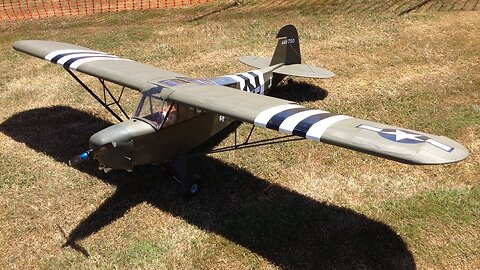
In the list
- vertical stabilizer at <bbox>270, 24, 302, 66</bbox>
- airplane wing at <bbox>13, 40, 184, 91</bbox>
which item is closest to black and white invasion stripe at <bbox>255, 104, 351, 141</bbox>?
airplane wing at <bbox>13, 40, 184, 91</bbox>

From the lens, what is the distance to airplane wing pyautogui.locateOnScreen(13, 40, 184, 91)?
9452mm

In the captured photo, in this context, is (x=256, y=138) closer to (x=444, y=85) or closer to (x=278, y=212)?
(x=278, y=212)

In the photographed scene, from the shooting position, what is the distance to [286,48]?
42.7 feet

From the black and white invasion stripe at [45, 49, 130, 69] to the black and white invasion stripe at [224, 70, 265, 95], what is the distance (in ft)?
11.1

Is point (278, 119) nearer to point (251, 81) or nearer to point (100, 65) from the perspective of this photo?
point (251, 81)

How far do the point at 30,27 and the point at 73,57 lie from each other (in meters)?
13.1

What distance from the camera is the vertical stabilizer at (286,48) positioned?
42.4 ft

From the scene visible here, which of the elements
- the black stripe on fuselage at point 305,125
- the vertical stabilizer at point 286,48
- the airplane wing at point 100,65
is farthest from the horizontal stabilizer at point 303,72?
the black stripe on fuselage at point 305,125

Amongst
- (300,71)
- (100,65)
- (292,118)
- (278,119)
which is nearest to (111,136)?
(278,119)

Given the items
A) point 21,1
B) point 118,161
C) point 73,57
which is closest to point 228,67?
point 73,57

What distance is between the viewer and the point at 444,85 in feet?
45.1

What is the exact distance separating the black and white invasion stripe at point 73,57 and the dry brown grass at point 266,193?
2143 millimetres

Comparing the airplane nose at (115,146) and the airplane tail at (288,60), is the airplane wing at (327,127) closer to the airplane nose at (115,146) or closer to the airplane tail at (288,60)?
the airplane nose at (115,146)

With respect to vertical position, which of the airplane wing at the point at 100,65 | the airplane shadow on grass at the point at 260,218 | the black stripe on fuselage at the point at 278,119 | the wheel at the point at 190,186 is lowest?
the airplane shadow on grass at the point at 260,218
